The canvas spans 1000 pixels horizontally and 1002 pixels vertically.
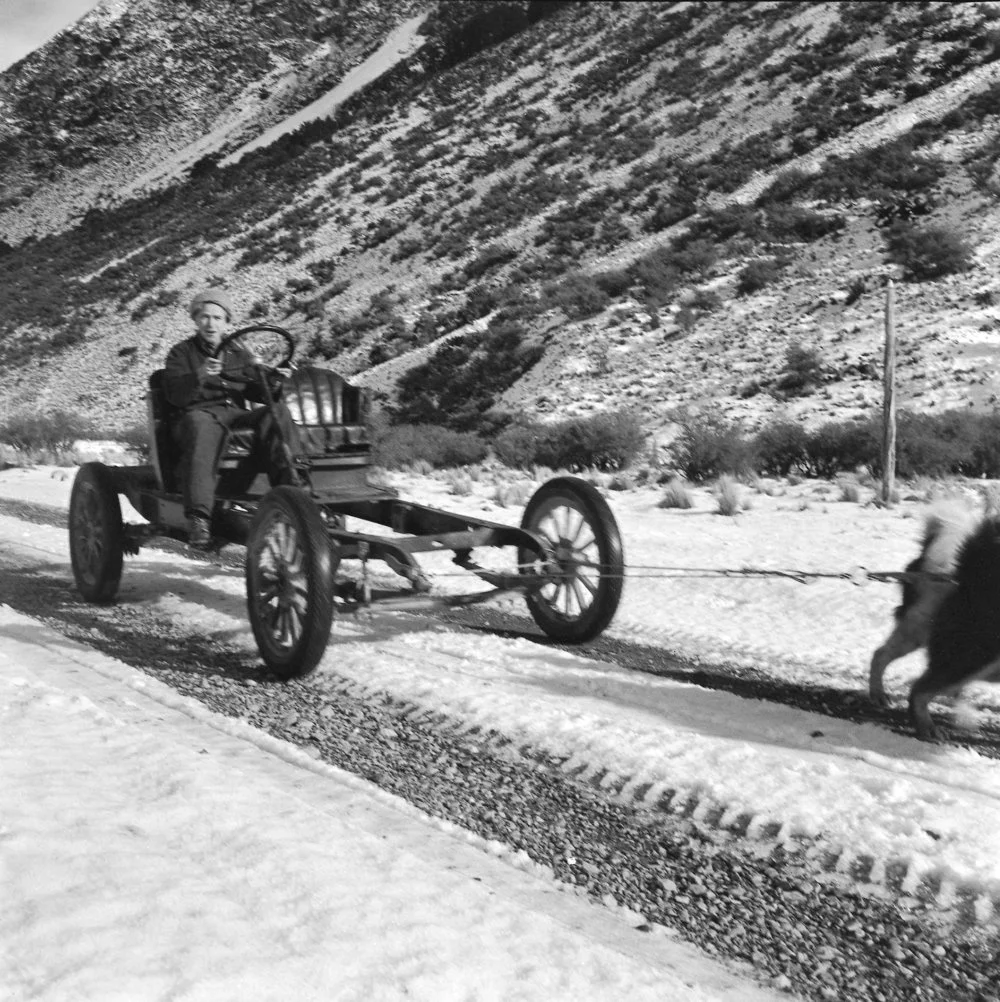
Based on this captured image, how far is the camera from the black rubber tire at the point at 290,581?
436 centimetres

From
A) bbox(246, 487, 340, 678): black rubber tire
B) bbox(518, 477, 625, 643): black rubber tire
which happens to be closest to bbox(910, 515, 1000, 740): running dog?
bbox(518, 477, 625, 643): black rubber tire

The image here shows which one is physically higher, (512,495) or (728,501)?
(512,495)

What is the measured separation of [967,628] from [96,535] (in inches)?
198

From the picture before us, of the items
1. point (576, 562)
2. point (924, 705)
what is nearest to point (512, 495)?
point (576, 562)

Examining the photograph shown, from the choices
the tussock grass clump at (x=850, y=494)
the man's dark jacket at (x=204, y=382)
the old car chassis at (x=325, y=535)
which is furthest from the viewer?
the tussock grass clump at (x=850, y=494)

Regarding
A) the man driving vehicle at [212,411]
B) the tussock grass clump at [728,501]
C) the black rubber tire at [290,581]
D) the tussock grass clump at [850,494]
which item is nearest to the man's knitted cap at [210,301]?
the man driving vehicle at [212,411]

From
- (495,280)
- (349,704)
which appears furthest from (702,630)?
(495,280)

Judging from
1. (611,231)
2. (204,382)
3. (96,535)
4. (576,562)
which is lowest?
(576,562)

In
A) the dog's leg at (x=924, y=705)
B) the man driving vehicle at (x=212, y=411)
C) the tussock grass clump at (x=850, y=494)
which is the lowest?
the dog's leg at (x=924, y=705)

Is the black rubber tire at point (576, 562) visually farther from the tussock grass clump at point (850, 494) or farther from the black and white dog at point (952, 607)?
the tussock grass clump at point (850, 494)

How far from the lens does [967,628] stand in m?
3.72

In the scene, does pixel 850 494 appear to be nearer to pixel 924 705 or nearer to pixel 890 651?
pixel 890 651

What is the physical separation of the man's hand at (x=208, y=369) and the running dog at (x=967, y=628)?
432 centimetres

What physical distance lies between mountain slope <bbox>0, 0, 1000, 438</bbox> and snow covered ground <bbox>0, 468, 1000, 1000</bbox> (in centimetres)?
1242
